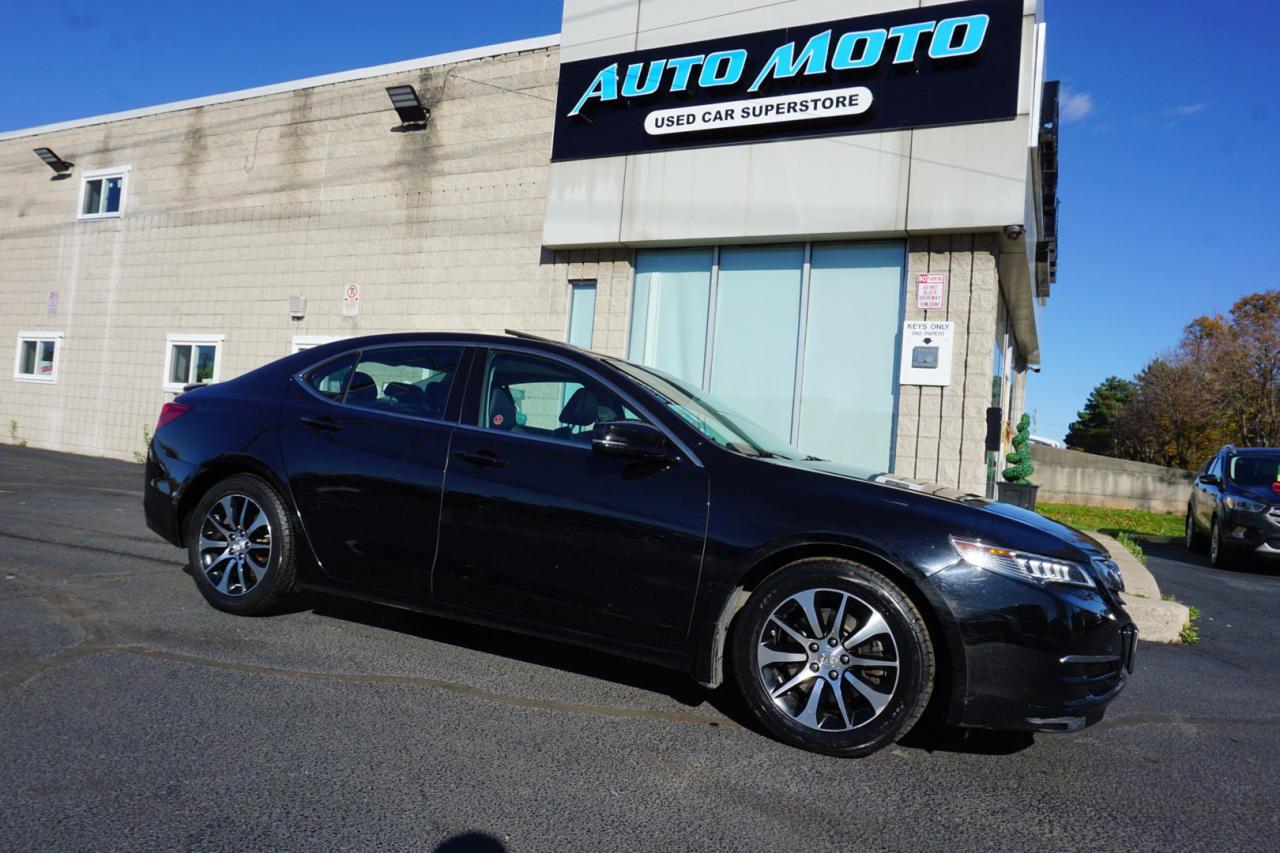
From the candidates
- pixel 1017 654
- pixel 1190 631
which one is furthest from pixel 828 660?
pixel 1190 631

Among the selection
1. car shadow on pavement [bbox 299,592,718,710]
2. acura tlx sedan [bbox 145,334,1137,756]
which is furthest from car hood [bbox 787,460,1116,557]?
car shadow on pavement [bbox 299,592,718,710]

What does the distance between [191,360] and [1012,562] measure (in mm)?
15537

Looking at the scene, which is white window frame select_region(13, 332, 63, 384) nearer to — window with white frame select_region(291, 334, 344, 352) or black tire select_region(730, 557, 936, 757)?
window with white frame select_region(291, 334, 344, 352)

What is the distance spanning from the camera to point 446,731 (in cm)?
311

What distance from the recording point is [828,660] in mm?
3152

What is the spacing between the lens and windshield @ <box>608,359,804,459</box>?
373 cm

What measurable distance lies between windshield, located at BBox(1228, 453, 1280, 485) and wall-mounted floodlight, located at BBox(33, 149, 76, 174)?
21.4 m

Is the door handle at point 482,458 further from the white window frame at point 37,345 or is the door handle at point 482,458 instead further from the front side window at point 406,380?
the white window frame at point 37,345

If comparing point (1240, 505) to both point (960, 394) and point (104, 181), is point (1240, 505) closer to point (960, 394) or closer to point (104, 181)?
point (960, 394)

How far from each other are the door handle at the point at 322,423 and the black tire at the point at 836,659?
7.43 ft

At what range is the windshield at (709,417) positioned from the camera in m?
3.73

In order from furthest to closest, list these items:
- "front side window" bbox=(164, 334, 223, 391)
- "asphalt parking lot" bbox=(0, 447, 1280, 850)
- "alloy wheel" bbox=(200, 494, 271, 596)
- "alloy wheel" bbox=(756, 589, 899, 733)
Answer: "front side window" bbox=(164, 334, 223, 391) → "alloy wheel" bbox=(200, 494, 271, 596) → "alloy wheel" bbox=(756, 589, 899, 733) → "asphalt parking lot" bbox=(0, 447, 1280, 850)

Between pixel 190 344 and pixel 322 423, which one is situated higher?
pixel 190 344

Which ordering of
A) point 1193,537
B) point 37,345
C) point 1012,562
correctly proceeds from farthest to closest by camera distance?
point 37,345 < point 1193,537 < point 1012,562
